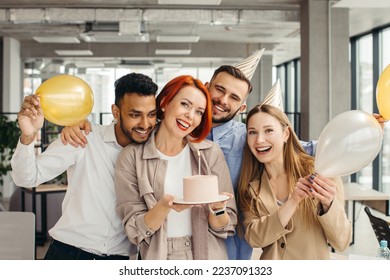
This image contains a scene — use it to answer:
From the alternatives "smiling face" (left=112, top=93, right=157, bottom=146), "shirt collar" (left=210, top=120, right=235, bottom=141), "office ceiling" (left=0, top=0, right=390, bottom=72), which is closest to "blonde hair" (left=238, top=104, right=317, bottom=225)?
"shirt collar" (left=210, top=120, right=235, bottom=141)

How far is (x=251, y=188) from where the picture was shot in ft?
5.08

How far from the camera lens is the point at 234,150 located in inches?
64.8

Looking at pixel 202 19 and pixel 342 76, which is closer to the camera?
pixel 342 76

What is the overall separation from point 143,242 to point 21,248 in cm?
79

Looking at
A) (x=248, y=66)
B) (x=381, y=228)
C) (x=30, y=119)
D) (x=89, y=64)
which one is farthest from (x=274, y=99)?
(x=89, y=64)

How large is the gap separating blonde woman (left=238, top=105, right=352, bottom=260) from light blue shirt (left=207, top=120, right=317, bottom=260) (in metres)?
0.05

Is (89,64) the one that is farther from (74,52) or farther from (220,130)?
(220,130)

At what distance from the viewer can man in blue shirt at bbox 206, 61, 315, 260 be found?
5.35ft

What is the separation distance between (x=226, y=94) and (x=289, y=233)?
497mm

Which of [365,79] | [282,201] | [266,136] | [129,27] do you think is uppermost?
[129,27]

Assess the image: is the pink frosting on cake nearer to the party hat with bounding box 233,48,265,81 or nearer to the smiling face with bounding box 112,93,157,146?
the smiling face with bounding box 112,93,157,146

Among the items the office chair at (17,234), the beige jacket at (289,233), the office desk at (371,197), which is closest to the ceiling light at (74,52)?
the office desk at (371,197)

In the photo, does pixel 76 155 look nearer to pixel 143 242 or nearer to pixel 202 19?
pixel 143 242

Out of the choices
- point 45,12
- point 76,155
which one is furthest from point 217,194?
point 45,12
